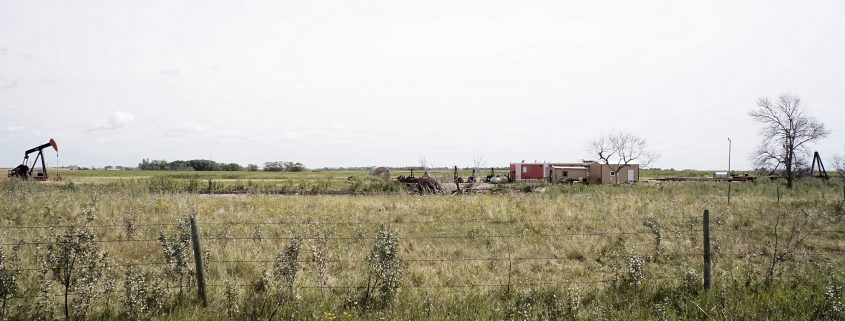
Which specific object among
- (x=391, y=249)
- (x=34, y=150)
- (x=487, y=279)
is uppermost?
(x=34, y=150)

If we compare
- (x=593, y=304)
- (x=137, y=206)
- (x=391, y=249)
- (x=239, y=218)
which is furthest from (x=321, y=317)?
(x=137, y=206)

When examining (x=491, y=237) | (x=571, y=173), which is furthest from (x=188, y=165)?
(x=491, y=237)

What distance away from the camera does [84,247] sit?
265 inches

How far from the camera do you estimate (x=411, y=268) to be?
10.0 meters

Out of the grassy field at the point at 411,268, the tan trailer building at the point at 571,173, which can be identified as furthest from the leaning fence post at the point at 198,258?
the tan trailer building at the point at 571,173

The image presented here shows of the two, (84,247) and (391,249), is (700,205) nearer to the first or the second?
(391,249)

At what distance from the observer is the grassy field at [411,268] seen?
6.79 metres

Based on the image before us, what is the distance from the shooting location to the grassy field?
6.79 meters

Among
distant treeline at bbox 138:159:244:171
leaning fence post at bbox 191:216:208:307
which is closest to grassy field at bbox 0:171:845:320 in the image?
leaning fence post at bbox 191:216:208:307

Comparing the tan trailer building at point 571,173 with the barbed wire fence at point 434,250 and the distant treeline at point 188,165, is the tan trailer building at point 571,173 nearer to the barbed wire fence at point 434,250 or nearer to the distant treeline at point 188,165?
the barbed wire fence at point 434,250

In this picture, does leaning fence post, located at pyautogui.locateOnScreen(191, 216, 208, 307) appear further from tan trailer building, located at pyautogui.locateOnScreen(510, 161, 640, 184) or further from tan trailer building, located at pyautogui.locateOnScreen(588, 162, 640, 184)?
tan trailer building, located at pyautogui.locateOnScreen(588, 162, 640, 184)

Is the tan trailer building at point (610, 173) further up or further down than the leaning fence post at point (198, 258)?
further up

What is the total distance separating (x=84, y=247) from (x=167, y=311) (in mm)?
1391

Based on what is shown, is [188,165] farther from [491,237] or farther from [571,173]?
[491,237]
